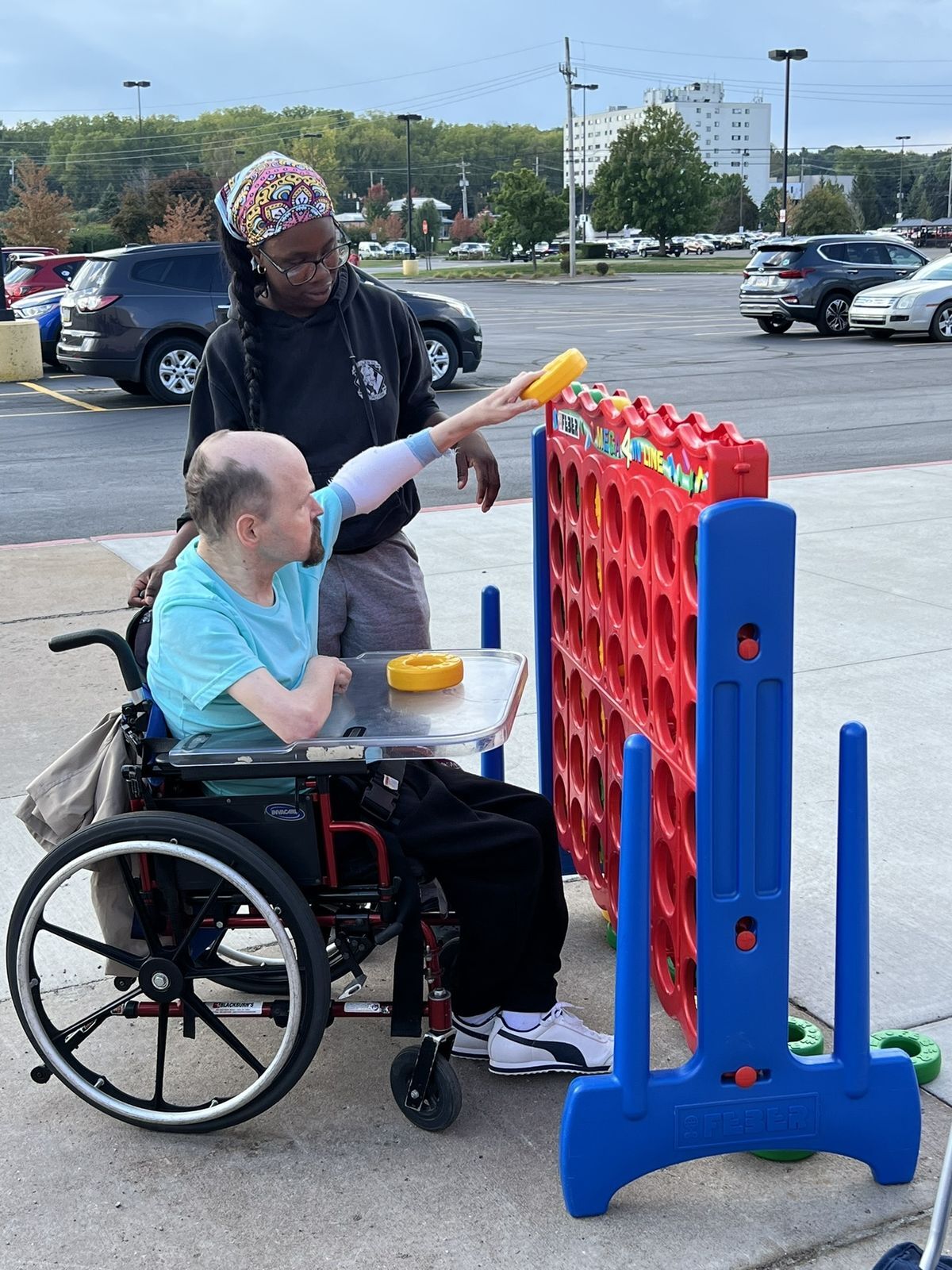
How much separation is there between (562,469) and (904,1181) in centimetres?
178

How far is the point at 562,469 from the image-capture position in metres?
3.42

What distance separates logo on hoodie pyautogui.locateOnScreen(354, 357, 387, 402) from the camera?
3.28 metres

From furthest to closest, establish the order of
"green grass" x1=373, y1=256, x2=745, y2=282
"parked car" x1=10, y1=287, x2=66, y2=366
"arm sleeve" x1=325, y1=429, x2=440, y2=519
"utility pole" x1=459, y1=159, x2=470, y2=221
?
"utility pole" x1=459, y1=159, x2=470, y2=221, "green grass" x1=373, y1=256, x2=745, y2=282, "parked car" x1=10, y1=287, x2=66, y2=366, "arm sleeve" x1=325, y1=429, x2=440, y2=519

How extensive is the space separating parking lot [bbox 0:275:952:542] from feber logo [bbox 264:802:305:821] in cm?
664

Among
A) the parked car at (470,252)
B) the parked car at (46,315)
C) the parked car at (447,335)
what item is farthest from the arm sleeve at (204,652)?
the parked car at (470,252)

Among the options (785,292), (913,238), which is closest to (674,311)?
(785,292)

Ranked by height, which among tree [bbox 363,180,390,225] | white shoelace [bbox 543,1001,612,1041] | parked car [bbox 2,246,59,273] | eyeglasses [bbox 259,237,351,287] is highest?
tree [bbox 363,180,390,225]

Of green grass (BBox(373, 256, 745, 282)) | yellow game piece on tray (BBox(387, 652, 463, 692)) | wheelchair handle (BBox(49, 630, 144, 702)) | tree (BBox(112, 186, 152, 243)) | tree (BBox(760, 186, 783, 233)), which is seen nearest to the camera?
wheelchair handle (BBox(49, 630, 144, 702))

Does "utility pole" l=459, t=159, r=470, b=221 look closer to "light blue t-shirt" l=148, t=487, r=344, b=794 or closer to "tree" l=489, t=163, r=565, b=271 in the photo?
"tree" l=489, t=163, r=565, b=271

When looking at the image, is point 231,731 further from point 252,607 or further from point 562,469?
point 562,469

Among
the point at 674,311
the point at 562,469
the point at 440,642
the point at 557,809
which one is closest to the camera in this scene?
the point at 562,469

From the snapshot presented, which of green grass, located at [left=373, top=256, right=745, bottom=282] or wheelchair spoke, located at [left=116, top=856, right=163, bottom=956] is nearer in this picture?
wheelchair spoke, located at [left=116, top=856, right=163, bottom=956]

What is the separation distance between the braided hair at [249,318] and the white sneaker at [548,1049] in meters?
1.52

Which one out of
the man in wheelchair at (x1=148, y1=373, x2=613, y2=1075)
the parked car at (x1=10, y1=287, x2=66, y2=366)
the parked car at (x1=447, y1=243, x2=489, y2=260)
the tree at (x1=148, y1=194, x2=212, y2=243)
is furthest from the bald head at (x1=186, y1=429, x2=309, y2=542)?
the parked car at (x1=447, y1=243, x2=489, y2=260)
